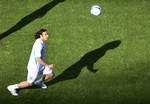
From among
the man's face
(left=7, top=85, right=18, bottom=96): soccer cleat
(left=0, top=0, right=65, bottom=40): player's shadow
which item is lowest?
(left=7, top=85, right=18, bottom=96): soccer cleat

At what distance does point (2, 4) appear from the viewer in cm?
1930

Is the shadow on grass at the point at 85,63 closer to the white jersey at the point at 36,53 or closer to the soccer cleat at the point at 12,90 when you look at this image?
the soccer cleat at the point at 12,90

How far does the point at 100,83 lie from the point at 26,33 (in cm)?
438

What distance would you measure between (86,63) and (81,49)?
0.94 metres

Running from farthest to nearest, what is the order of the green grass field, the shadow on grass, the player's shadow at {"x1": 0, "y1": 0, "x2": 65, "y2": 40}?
the player's shadow at {"x1": 0, "y1": 0, "x2": 65, "y2": 40} < the shadow on grass < the green grass field

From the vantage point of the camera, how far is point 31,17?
722 inches

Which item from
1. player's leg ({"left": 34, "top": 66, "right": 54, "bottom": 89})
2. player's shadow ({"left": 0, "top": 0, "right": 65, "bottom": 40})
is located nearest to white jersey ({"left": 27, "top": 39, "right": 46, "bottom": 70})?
player's leg ({"left": 34, "top": 66, "right": 54, "bottom": 89})

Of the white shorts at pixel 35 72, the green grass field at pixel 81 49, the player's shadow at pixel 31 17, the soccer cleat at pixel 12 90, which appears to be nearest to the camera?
the white shorts at pixel 35 72

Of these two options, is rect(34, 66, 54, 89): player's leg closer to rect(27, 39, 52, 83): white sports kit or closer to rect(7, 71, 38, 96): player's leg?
rect(27, 39, 52, 83): white sports kit

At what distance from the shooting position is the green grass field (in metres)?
13.7

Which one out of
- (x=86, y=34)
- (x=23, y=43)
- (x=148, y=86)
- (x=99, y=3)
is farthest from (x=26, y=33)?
(x=148, y=86)

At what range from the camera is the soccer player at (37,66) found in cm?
1300

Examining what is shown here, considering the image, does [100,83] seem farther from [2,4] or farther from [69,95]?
[2,4]

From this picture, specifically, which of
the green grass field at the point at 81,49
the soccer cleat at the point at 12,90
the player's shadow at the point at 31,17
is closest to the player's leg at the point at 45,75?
the green grass field at the point at 81,49
